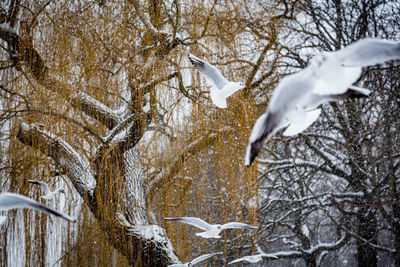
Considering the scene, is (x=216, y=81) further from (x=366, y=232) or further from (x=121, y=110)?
(x=366, y=232)

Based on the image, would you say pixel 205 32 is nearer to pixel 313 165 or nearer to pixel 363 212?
pixel 313 165

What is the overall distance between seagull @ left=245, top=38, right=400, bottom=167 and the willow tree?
3.28 feet

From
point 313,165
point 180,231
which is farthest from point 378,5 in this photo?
point 180,231

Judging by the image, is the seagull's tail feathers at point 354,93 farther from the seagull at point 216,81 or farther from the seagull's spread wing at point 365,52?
the seagull at point 216,81

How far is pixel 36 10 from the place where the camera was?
1.64m

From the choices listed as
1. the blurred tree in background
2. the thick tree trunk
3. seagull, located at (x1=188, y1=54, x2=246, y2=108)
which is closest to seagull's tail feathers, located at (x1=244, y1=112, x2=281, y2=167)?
seagull, located at (x1=188, y1=54, x2=246, y2=108)

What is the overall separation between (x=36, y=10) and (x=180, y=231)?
127 centimetres

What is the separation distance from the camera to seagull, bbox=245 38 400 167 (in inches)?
21.2

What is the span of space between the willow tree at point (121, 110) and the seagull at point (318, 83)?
999mm

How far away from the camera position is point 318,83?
591mm

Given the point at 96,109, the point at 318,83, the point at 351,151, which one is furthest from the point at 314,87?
the point at 351,151

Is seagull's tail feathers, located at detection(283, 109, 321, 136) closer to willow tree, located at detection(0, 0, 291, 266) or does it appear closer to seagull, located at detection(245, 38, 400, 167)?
seagull, located at detection(245, 38, 400, 167)

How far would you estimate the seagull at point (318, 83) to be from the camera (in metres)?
0.54

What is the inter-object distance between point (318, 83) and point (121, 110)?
1.24 m
